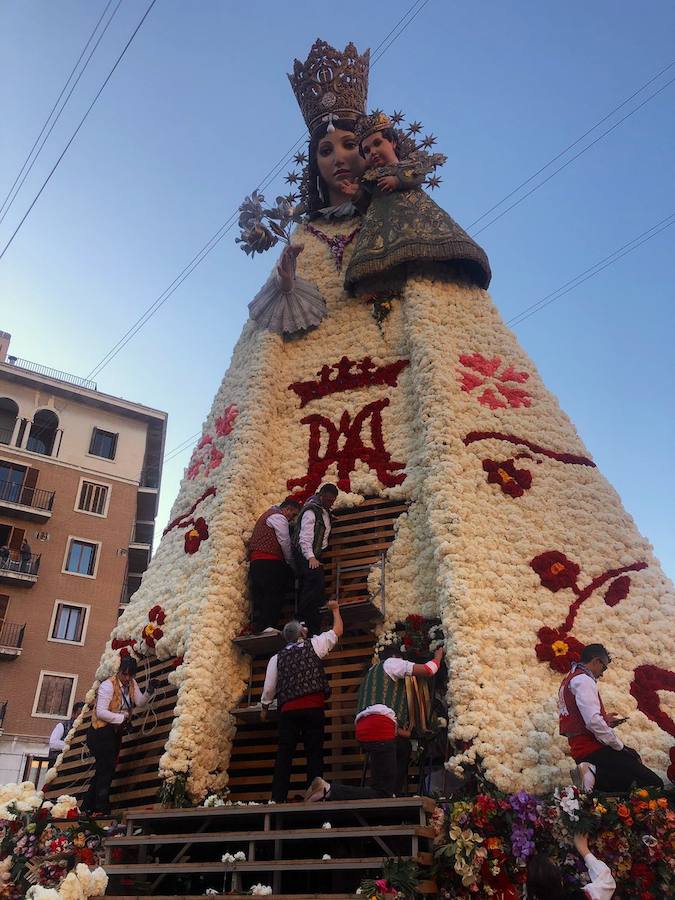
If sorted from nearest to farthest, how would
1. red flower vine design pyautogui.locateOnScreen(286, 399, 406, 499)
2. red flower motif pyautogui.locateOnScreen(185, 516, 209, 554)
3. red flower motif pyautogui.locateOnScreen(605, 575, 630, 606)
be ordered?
red flower motif pyautogui.locateOnScreen(605, 575, 630, 606)
red flower motif pyautogui.locateOnScreen(185, 516, 209, 554)
red flower vine design pyautogui.locateOnScreen(286, 399, 406, 499)

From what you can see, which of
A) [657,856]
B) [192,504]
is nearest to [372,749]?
[657,856]

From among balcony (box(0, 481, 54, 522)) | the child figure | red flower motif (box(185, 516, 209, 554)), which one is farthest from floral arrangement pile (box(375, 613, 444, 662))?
balcony (box(0, 481, 54, 522))

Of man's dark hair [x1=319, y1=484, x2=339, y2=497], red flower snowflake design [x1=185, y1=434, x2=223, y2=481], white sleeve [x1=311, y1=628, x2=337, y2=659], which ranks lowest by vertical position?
white sleeve [x1=311, y1=628, x2=337, y2=659]

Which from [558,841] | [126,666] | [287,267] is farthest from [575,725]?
[287,267]

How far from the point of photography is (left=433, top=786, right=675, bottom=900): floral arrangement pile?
5.77 m

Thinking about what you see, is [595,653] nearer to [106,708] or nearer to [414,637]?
[414,637]

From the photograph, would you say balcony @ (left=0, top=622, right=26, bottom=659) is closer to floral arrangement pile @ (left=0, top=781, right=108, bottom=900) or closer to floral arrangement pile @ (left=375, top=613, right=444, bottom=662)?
floral arrangement pile @ (left=0, top=781, right=108, bottom=900)

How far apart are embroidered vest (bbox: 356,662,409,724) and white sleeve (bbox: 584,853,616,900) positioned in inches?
76.6

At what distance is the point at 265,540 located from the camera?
9.38 metres

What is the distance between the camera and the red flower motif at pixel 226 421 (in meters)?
11.7

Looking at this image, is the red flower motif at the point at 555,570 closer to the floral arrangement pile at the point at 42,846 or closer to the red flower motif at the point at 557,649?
the red flower motif at the point at 557,649

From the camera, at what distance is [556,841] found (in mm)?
6066

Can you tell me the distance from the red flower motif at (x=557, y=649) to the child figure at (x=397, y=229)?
6.31 meters

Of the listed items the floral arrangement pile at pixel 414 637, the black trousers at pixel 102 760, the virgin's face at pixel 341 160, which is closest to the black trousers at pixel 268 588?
the floral arrangement pile at pixel 414 637
